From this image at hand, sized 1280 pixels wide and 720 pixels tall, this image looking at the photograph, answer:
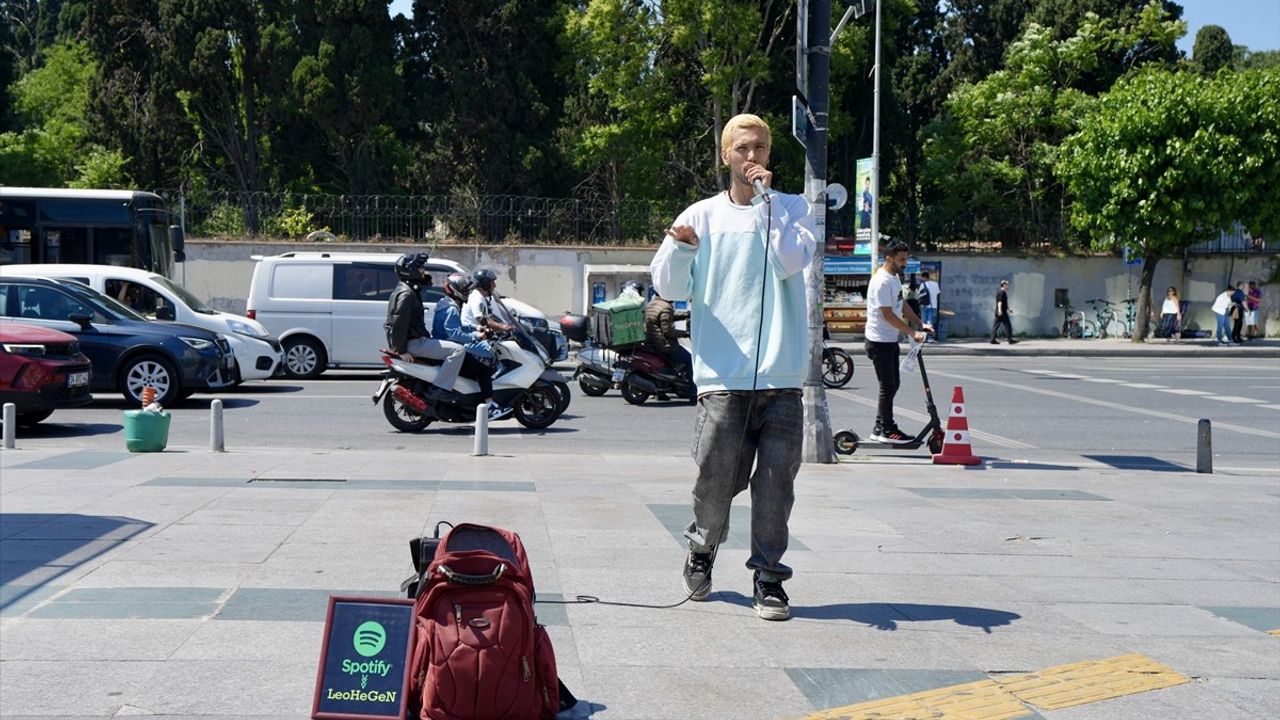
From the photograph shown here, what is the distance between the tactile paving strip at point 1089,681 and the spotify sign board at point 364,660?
2.32 metres

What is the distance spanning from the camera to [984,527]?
28.3 feet

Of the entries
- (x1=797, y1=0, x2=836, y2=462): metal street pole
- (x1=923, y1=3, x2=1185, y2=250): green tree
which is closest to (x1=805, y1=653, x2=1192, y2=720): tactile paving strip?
(x1=797, y1=0, x2=836, y2=462): metal street pole

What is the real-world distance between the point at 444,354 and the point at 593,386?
4.87 meters

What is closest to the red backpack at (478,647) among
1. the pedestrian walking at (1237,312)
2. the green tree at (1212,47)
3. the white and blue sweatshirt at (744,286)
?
the white and blue sweatshirt at (744,286)

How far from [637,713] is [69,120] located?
5339 centimetres

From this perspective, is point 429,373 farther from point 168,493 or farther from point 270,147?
point 270,147

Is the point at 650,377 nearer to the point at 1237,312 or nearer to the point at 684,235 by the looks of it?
the point at 684,235

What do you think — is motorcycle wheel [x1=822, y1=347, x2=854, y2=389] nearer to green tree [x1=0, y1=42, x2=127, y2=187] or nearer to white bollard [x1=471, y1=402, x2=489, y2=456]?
white bollard [x1=471, y1=402, x2=489, y2=456]

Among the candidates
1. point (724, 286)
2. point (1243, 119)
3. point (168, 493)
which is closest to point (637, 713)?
point (724, 286)

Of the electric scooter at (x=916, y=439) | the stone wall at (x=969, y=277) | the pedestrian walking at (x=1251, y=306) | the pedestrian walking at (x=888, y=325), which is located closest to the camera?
the pedestrian walking at (x=888, y=325)

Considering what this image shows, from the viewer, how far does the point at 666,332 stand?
677 inches

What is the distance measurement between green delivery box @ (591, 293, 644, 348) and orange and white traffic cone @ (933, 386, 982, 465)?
19.8 ft

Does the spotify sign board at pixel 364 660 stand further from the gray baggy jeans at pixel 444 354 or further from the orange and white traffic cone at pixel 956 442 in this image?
the gray baggy jeans at pixel 444 354

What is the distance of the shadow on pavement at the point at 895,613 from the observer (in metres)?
5.91
